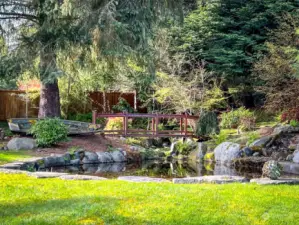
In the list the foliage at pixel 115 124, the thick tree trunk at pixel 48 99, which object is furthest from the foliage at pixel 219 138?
the thick tree trunk at pixel 48 99

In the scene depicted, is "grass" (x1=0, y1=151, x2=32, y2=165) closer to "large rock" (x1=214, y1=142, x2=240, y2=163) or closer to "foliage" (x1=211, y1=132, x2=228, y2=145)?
"large rock" (x1=214, y1=142, x2=240, y2=163)

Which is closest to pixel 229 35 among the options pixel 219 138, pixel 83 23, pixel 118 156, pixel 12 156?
pixel 219 138

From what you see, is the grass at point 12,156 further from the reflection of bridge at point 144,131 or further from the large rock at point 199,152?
the large rock at point 199,152

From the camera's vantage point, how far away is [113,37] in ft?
35.5

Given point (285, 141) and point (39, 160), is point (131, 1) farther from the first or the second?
point (285, 141)

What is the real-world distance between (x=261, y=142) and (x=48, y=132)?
6166mm

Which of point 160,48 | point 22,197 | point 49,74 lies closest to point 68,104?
point 160,48

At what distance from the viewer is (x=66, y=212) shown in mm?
3957

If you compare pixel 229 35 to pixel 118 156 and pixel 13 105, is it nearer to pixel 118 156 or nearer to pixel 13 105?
pixel 118 156

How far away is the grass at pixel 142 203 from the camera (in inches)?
150

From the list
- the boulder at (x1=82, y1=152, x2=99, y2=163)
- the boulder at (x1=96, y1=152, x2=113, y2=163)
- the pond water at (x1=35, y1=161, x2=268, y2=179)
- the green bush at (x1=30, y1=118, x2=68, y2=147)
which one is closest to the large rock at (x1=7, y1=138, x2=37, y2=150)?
the green bush at (x1=30, y1=118, x2=68, y2=147)

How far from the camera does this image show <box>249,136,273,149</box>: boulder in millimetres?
11828

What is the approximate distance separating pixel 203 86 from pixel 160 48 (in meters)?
2.41

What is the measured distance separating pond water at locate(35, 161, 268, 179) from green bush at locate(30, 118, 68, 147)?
1.22 metres
